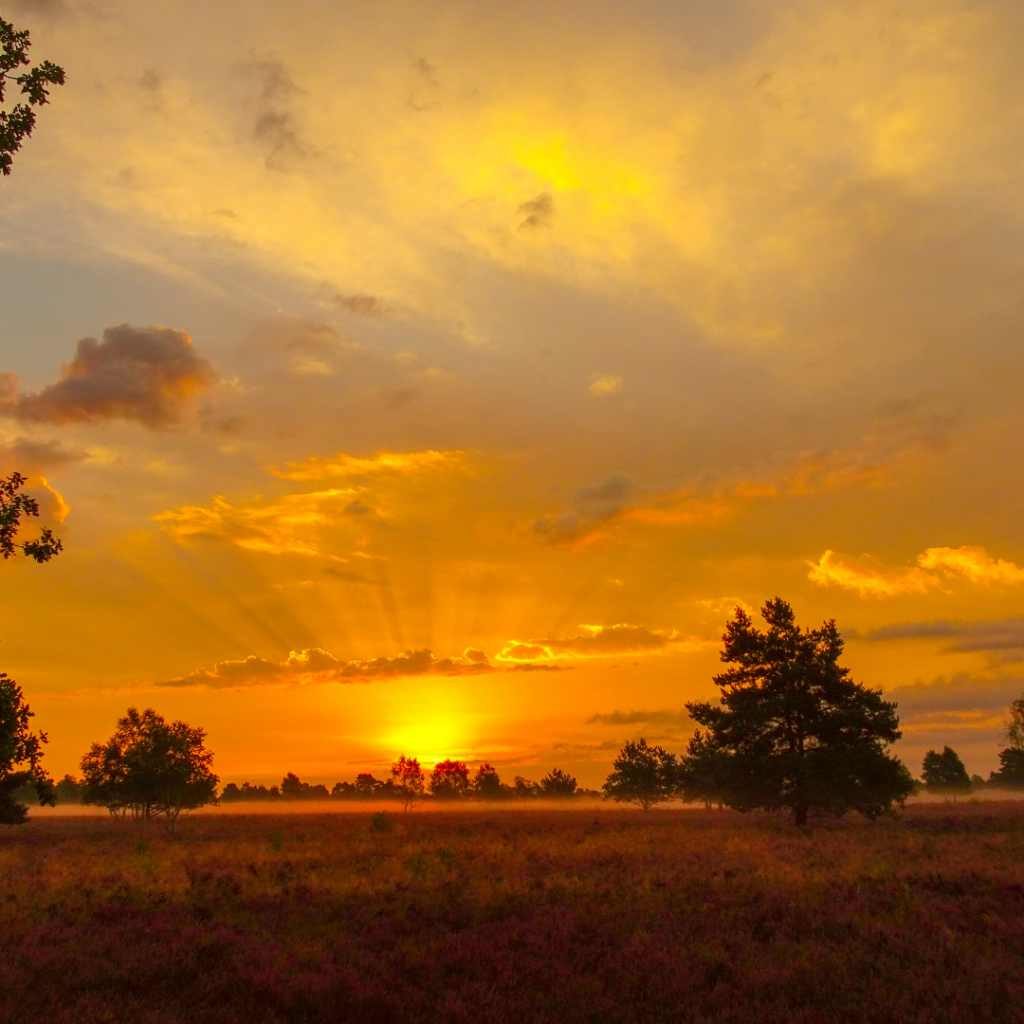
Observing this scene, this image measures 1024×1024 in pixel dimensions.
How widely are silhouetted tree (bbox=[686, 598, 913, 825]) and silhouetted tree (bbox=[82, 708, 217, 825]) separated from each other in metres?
36.7

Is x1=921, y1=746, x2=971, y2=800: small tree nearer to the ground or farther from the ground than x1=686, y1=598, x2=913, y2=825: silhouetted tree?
nearer to the ground

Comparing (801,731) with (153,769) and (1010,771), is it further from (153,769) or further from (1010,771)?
(1010,771)

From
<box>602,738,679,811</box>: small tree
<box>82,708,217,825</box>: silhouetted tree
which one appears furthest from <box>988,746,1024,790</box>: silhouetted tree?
<box>82,708,217,825</box>: silhouetted tree

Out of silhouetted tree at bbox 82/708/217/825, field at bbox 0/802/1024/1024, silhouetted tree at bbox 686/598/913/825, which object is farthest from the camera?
silhouetted tree at bbox 82/708/217/825

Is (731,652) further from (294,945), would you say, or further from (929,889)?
(294,945)

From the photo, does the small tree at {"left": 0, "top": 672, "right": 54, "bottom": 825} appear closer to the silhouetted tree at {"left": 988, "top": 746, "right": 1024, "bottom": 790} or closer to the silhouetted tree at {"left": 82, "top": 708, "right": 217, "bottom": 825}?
the silhouetted tree at {"left": 82, "top": 708, "right": 217, "bottom": 825}

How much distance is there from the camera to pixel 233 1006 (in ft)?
35.2

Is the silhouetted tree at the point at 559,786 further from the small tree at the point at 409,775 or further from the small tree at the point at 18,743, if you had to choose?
the small tree at the point at 18,743

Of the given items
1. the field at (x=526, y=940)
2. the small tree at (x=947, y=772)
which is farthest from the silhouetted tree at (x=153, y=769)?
the small tree at (x=947, y=772)

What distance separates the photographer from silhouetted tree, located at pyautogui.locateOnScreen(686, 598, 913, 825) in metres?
36.9

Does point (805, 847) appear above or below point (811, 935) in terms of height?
below

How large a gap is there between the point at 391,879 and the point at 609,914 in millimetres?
8215

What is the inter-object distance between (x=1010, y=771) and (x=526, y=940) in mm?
→ 155695

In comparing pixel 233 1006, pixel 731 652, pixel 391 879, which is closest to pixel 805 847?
pixel 731 652
